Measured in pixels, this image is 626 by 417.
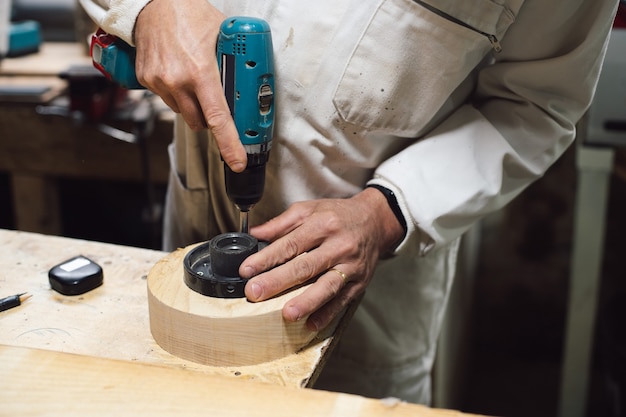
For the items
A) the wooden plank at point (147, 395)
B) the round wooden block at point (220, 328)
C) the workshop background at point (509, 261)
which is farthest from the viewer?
the workshop background at point (509, 261)

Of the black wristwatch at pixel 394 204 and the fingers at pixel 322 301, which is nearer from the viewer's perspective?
the fingers at pixel 322 301

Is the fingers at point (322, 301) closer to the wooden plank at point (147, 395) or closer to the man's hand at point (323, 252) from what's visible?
the man's hand at point (323, 252)

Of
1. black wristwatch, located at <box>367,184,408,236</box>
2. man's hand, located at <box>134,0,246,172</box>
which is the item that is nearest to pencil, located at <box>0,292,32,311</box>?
man's hand, located at <box>134,0,246,172</box>

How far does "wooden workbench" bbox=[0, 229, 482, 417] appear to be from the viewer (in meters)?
0.50

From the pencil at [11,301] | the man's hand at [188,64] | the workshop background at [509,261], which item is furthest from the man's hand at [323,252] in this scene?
the workshop background at [509,261]

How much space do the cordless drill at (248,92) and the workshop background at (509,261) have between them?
1024 millimetres

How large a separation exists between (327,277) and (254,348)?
0.37 feet

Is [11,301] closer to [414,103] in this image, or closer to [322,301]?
Answer: [322,301]

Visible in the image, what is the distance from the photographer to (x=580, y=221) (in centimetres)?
144

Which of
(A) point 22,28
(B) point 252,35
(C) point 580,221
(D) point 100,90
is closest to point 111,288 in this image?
(B) point 252,35

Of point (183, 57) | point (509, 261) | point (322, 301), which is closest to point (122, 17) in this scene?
point (183, 57)

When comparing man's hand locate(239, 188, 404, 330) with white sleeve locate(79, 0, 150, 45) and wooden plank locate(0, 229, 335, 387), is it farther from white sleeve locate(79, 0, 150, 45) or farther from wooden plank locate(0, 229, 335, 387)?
white sleeve locate(79, 0, 150, 45)

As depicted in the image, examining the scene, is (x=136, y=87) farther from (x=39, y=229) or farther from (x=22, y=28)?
(x=22, y=28)

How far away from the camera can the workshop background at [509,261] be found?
6.30ft
